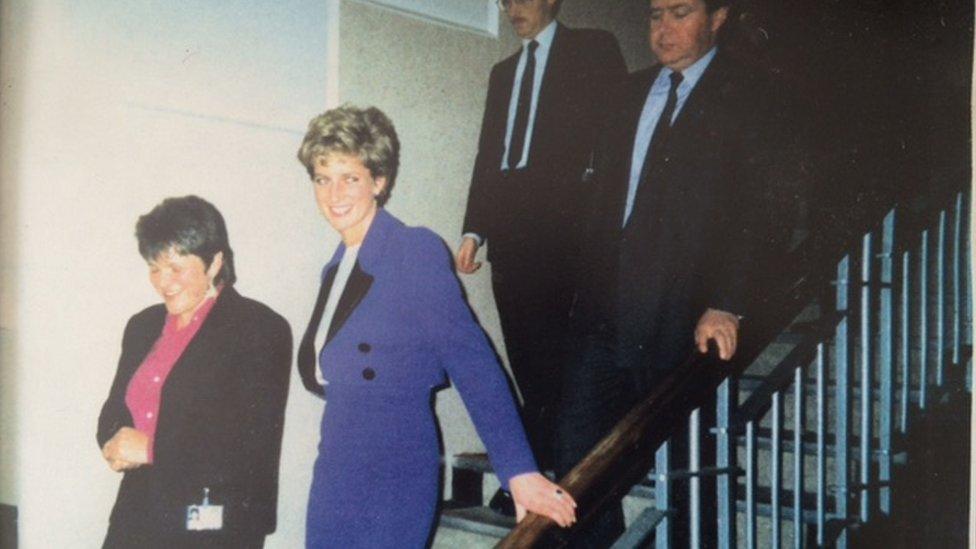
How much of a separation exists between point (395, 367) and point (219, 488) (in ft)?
1.33

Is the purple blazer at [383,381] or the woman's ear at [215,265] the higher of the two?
the woman's ear at [215,265]

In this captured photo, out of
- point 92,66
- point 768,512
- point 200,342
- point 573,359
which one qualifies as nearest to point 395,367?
point 200,342

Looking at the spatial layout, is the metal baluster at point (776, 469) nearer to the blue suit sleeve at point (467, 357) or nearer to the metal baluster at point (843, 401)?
the metal baluster at point (843, 401)

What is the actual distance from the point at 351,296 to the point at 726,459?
0.82m

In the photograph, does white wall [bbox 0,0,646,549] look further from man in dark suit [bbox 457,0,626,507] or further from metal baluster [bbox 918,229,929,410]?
metal baluster [bbox 918,229,929,410]

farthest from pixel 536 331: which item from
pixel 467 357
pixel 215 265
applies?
pixel 215 265

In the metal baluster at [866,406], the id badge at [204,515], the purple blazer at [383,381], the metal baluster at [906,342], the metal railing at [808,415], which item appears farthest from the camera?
the metal baluster at [906,342]

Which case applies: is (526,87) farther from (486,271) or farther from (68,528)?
(68,528)

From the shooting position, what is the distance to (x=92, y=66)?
4.95 feet

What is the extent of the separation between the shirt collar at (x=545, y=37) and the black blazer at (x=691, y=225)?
0.42 meters

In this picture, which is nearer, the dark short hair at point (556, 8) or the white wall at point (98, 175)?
the white wall at point (98, 175)

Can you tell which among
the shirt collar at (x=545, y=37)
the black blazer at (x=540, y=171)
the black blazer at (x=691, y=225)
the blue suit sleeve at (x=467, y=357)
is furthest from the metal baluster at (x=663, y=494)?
the shirt collar at (x=545, y=37)

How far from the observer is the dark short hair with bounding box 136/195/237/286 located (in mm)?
1590

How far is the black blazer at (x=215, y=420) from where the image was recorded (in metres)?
1.60
